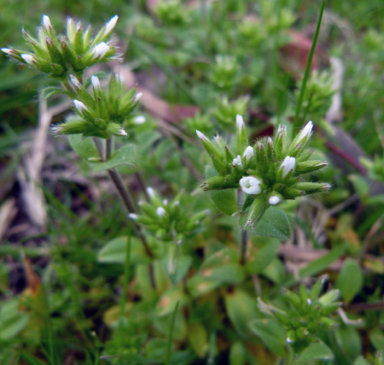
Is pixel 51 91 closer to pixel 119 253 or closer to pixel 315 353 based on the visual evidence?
pixel 119 253

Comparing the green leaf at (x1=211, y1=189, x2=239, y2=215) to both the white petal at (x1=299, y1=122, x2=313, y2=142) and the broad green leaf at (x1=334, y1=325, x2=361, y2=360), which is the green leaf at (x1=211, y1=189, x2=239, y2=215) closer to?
the white petal at (x1=299, y1=122, x2=313, y2=142)

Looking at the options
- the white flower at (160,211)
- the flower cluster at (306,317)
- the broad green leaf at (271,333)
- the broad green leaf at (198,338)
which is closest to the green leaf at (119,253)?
the white flower at (160,211)

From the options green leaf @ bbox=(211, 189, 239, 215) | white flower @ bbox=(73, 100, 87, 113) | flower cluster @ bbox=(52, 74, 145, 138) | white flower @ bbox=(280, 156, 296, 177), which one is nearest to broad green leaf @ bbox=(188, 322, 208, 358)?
green leaf @ bbox=(211, 189, 239, 215)

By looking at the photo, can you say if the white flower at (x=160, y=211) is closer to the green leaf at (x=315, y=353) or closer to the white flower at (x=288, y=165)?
the white flower at (x=288, y=165)

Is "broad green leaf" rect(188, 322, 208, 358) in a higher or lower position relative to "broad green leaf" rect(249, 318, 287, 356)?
lower

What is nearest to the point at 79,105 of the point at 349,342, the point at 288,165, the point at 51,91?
the point at 51,91
